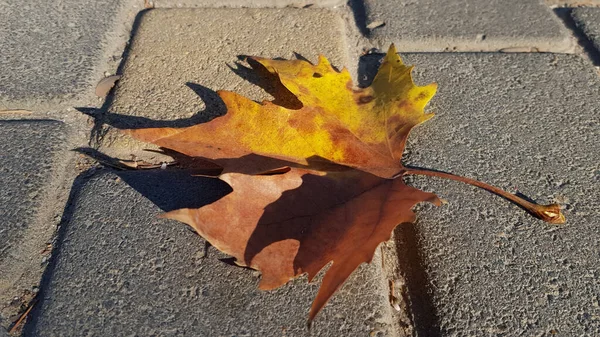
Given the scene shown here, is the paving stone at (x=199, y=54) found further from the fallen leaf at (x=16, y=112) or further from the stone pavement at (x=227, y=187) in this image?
the fallen leaf at (x=16, y=112)

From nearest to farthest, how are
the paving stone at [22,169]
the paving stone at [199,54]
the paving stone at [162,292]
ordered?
the paving stone at [162,292] → the paving stone at [22,169] → the paving stone at [199,54]

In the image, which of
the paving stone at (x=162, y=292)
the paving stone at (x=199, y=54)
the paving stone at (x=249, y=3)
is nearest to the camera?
the paving stone at (x=162, y=292)

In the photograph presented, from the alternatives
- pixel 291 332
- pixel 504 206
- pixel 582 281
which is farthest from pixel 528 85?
pixel 291 332

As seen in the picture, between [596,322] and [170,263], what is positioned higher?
[170,263]

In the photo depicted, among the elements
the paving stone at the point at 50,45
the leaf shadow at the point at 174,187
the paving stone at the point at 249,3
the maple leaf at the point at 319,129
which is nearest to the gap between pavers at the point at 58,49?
the paving stone at the point at 50,45

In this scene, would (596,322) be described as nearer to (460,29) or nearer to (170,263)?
(170,263)
